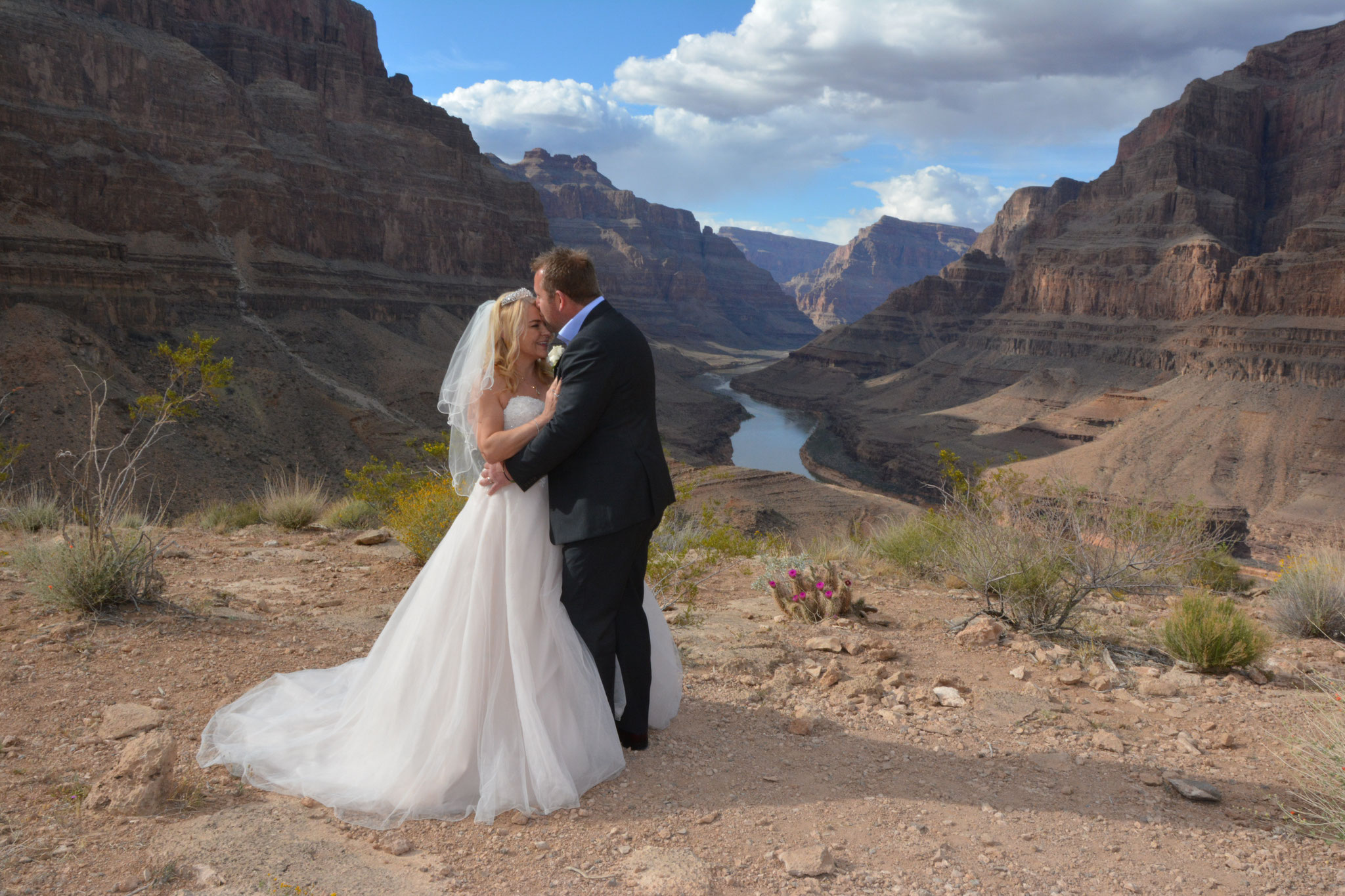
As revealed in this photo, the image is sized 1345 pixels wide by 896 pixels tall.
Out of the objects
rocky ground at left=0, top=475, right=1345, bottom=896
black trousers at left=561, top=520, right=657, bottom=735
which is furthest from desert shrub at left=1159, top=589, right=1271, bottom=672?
black trousers at left=561, top=520, right=657, bottom=735

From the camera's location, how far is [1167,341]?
61000 mm

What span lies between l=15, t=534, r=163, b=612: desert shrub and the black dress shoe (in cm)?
331

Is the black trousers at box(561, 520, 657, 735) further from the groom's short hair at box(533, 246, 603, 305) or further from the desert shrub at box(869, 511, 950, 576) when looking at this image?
the desert shrub at box(869, 511, 950, 576)

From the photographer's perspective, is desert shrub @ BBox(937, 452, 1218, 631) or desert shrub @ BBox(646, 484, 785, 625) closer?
desert shrub @ BBox(937, 452, 1218, 631)

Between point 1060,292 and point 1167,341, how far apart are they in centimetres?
1793

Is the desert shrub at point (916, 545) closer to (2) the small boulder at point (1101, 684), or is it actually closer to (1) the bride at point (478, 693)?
(2) the small boulder at point (1101, 684)

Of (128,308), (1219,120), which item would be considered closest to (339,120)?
(128,308)

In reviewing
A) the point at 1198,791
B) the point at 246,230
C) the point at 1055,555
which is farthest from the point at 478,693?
the point at 246,230

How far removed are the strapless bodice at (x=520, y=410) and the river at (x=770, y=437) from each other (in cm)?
4164

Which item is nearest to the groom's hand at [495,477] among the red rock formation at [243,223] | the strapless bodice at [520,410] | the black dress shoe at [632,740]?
the strapless bodice at [520,410]

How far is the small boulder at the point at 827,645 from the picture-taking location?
5.74m

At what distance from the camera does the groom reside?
3598 millimetres

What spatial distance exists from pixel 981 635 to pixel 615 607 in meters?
3.38

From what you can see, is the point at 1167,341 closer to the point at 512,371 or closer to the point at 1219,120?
the point at 1219,120
